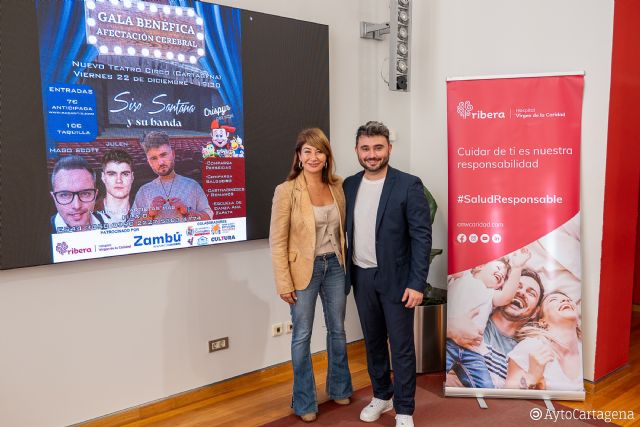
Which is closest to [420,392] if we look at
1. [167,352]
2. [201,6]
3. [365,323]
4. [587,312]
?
[365,323]

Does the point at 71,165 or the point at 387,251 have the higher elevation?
the point at 71,165

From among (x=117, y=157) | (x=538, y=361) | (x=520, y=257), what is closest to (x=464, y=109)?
(x=520, y=257)

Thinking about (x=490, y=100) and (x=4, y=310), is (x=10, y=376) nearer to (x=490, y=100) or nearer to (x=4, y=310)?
(x=4, y=310)

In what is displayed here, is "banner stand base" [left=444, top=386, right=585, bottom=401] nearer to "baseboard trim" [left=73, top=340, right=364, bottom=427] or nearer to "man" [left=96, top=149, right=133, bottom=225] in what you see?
"baseboard trim" [left=73, top=340, right=364, bottom=427]

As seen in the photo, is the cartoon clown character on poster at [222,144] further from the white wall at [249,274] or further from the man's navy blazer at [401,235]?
the man's navy blazer at [401,235]

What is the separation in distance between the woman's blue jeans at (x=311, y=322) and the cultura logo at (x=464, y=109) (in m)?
1.16

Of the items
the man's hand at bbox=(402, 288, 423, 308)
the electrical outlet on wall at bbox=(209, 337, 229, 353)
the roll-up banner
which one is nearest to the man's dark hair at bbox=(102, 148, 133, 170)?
the electrical outlet on wall at bbox=(209, 337, 229, 353)

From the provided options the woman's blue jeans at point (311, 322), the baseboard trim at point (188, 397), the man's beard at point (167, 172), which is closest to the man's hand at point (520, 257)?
the woman's blue jeans at point (311, 322)

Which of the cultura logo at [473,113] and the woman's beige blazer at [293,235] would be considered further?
the cultura logo at [473,113]

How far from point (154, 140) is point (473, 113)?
1779 millimetres

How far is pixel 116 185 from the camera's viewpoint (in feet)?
9.06

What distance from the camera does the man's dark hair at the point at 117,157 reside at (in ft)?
8.91

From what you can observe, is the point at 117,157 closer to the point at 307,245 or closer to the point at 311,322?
the point at 307,245

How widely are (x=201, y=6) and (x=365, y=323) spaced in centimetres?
186
